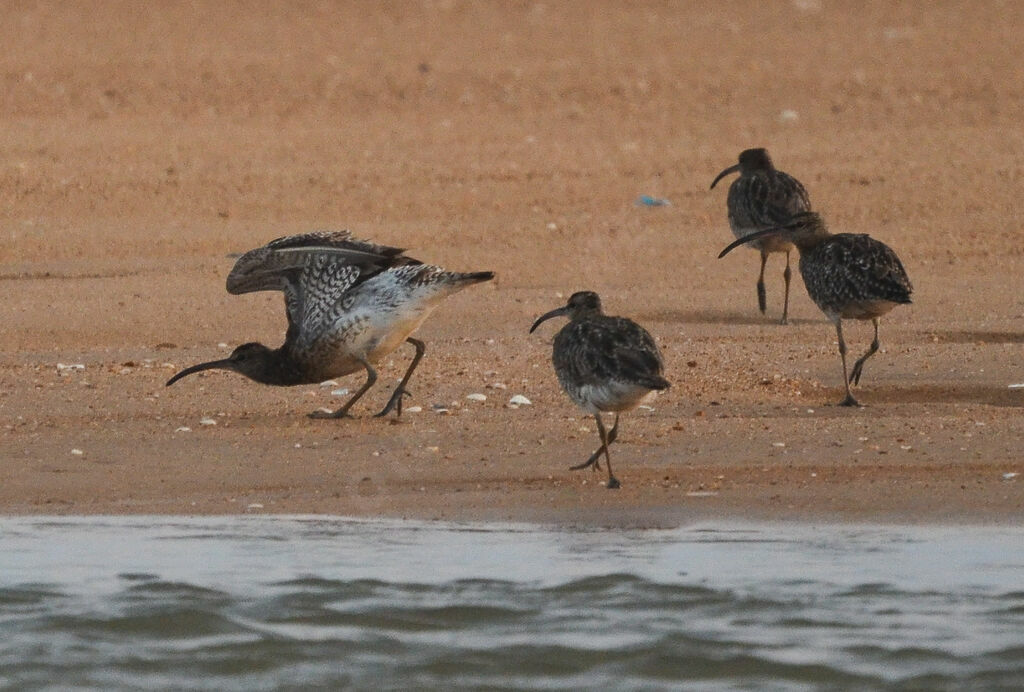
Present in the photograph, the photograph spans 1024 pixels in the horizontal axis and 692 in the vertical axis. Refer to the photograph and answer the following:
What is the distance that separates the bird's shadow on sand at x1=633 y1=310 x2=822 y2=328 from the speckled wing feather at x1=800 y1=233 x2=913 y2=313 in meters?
2.23

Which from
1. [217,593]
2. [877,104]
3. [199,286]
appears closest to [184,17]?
[877,104]

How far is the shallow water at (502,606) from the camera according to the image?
24.4 feet

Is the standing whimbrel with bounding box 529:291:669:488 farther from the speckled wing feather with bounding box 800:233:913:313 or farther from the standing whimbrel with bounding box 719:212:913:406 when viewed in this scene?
the speckled wing feather with bounding box 800:233:913:313

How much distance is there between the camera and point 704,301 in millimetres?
15258

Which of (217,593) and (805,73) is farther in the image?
(805,73)

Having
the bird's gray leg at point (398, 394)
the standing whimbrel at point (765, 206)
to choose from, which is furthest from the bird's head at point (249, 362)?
the standing whimbrel at point (765, 206)

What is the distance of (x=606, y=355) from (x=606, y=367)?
7cm

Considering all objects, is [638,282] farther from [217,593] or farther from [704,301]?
[217,593]

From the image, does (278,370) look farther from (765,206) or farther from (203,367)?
(765,206)

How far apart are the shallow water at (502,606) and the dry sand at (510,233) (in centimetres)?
39

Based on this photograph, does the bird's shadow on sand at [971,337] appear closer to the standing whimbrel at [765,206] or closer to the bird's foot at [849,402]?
the standing whimbrel at [765,206]

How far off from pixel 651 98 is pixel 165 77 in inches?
200

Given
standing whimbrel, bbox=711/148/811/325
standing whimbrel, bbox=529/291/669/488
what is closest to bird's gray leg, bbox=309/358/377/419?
standing whimbrel, bbox=529/291/669/488

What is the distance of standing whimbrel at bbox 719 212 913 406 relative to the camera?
11.5m
